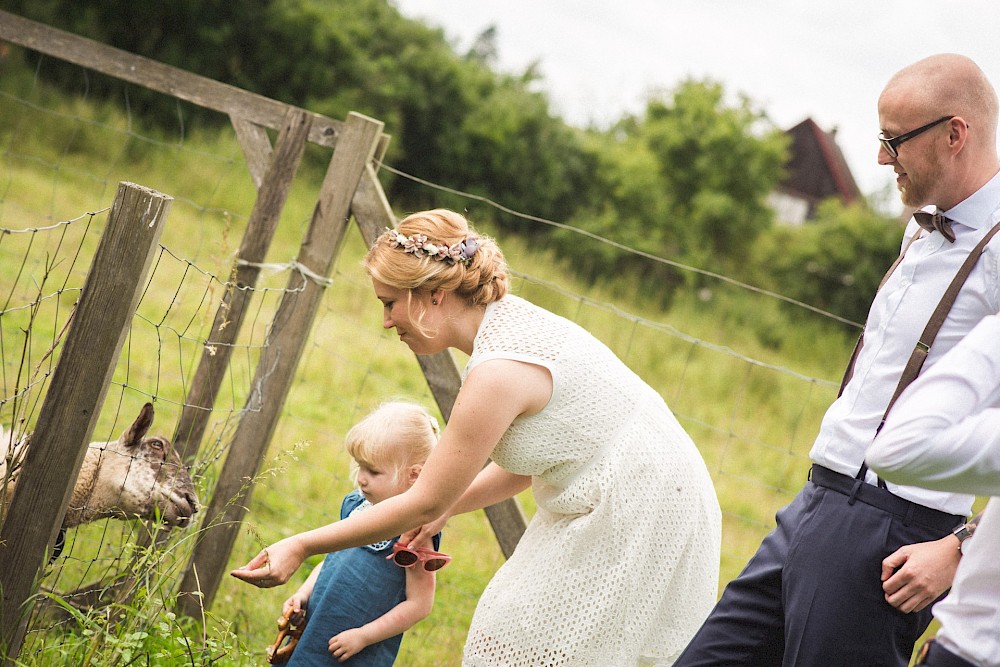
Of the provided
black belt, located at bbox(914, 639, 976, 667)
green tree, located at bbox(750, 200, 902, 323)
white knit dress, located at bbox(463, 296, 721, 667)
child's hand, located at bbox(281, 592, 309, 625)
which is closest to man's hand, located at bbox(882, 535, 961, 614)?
black belt, located at bbox(914, 639, 976, 667)

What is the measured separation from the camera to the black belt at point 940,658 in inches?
63.2

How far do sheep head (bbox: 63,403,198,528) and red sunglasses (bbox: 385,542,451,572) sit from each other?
78cm

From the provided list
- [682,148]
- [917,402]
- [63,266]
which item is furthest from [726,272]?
[917,402]

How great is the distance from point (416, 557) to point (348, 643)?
A: 307 mm

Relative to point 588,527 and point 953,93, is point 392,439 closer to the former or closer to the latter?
point 588,527

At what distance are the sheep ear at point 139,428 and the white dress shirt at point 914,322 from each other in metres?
1.94

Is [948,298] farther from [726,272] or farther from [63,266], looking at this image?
[726,272]

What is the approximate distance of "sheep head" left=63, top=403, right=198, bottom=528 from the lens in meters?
2.88

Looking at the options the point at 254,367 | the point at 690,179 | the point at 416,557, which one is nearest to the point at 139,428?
the point at 416,557

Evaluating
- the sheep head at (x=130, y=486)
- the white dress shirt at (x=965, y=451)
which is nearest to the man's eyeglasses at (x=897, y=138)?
the white dress shirt at (x=965, y=451)

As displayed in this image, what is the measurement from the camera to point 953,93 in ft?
6.77

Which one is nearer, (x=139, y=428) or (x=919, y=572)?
(x=919, y=572)

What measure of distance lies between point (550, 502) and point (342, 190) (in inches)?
59.3

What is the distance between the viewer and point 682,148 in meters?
17.5
